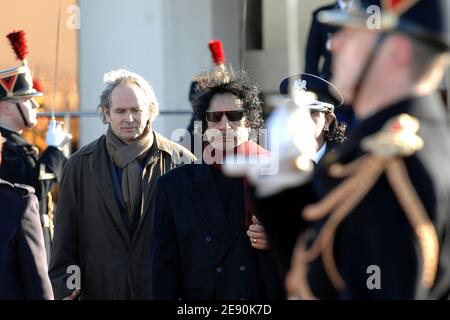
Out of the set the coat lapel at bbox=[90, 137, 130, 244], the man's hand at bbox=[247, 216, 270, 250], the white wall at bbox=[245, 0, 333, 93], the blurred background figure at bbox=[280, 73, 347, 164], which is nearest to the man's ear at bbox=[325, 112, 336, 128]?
the blurred background figure at bbox=[280, 73, 347, 164]

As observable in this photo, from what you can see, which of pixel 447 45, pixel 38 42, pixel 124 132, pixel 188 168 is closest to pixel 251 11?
pixel 38 42

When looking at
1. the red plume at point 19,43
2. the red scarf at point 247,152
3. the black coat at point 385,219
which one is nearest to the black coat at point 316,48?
the red plume at point 19,43

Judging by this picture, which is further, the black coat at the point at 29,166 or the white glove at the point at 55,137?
the white glove at the point at 55,137

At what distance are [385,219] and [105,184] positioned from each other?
349 centimetres

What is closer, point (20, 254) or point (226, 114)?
point (20, 254)

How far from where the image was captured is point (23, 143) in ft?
22.6

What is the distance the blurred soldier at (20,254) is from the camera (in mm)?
4688

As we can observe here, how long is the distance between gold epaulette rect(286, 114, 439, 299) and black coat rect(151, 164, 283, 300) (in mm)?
2007

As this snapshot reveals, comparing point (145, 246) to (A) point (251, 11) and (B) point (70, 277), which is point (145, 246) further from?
(A) point (251, 11)

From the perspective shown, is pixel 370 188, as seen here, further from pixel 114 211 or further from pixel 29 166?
pixel 29 166

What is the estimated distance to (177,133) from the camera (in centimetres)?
859

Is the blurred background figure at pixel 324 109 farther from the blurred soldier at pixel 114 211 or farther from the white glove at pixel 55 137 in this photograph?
the white glove at pixel 55 137

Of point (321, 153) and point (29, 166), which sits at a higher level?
point (321, 153)

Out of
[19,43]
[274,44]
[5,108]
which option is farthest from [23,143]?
[274,44]
